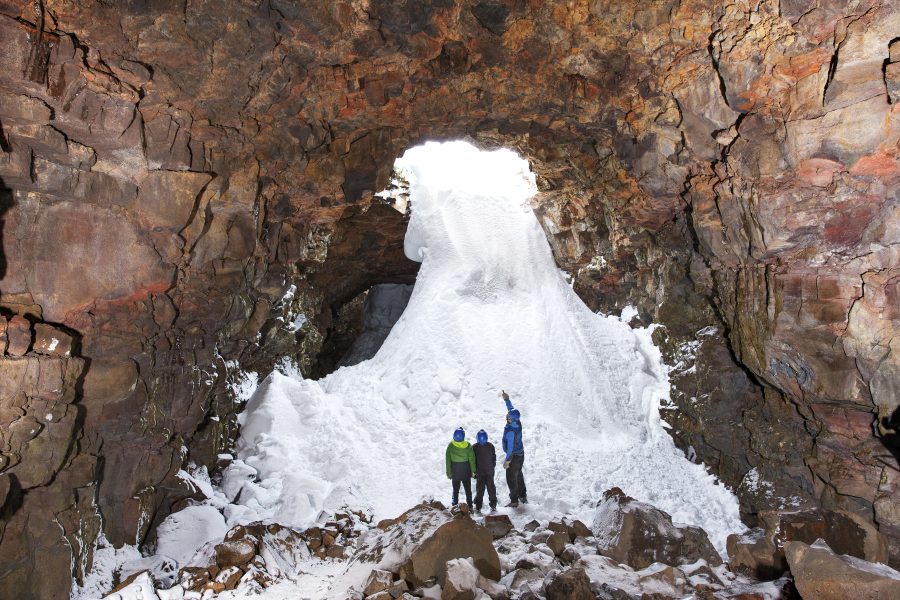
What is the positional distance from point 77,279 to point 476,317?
776 cm

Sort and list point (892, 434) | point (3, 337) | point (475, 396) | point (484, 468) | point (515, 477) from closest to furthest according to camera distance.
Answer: point (3, 337) → point (892, 434) → point (484, 468) → point (515, 477) → point (475, 396)

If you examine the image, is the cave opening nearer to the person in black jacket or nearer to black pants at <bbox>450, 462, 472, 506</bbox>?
the person in black jacket

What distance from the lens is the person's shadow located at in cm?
779

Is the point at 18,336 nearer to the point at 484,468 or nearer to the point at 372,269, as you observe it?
the point at 484,468

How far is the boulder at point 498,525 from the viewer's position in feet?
25.4

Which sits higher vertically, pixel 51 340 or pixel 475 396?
pixel 51 340

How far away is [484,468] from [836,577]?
465cm

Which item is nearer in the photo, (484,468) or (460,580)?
(460,580)

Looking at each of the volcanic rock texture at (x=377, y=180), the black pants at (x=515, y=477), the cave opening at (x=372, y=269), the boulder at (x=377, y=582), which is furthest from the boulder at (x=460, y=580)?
the cave opening at (x=372, y=269)

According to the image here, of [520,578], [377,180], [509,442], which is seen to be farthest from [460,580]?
[377,180]

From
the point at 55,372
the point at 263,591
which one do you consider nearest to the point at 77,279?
the point at 55,372

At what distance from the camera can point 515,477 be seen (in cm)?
891

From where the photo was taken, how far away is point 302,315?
14.7 metres

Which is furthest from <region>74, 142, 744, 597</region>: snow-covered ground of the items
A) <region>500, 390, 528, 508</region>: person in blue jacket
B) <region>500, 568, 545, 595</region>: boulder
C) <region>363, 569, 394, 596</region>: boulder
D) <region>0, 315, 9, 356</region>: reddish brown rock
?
<region>0, 315, 9, 356</region>: reddish brown rock
